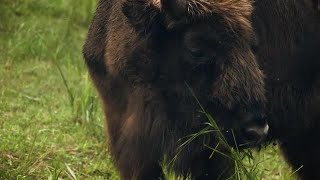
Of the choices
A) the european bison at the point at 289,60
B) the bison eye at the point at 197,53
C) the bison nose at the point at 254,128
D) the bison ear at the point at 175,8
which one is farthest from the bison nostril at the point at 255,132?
the bison ear at the point at 175,8

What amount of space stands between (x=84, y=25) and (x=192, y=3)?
5.70 meters

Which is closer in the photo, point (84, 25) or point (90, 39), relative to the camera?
point (90, 39)

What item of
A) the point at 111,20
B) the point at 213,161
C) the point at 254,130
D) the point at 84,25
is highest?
the point at 111,20

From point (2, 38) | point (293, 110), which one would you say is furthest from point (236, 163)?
point (2, 38)

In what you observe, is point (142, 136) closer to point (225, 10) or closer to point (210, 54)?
point (210, 54)

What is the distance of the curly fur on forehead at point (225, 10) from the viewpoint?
361 cm

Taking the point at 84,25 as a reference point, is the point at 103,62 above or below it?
above

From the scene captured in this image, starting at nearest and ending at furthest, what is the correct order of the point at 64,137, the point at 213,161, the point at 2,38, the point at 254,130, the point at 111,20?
1. the point at 254,130
2. the point at 213,161
3. the point at 111,20
4. the point at 64,137
5. the point at 2,38

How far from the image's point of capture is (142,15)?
3.74 metres

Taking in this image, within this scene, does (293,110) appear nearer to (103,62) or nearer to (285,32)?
(285,32)

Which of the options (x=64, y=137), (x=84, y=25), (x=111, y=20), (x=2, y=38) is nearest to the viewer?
(x=111, y=20)

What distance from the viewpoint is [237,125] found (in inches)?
143

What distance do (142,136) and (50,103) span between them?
318cm

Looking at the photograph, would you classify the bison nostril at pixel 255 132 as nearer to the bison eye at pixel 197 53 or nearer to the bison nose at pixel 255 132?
the bison nose at pixel 255 132
